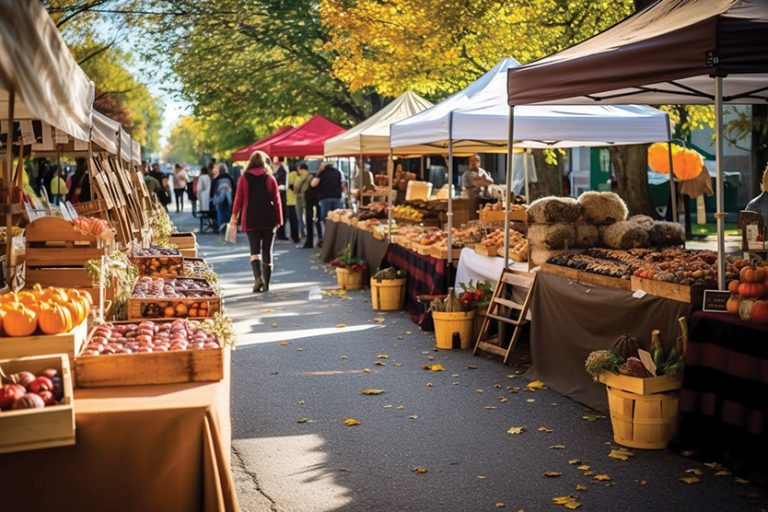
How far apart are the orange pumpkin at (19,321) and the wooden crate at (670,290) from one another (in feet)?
14.2

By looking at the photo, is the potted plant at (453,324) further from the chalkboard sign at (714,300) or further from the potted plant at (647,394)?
the chalkboard sign at (714,300)

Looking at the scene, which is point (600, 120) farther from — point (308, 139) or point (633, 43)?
point (308, 139)

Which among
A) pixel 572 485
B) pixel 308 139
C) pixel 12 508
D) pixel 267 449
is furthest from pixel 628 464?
pixel 308 139

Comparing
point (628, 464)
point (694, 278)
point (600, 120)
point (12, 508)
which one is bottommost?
point (628, 464)

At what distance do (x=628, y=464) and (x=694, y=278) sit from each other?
1497 mm

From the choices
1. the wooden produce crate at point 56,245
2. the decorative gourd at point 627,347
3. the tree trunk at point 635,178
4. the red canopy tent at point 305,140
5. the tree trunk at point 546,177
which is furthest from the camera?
the red canopy tent at point 305,140

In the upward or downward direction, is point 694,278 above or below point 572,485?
→ above

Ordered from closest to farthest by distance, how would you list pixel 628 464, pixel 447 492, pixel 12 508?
pixel 12 508
pixel 447 492
pixel 628 464

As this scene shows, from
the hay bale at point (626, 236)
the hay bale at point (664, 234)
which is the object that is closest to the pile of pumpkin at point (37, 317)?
the hay bale at point (626, 236)

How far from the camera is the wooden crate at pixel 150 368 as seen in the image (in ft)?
16.5

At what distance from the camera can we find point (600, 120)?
37.3 ft

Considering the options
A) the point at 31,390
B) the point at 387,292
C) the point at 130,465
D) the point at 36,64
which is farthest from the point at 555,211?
the point at 36,64

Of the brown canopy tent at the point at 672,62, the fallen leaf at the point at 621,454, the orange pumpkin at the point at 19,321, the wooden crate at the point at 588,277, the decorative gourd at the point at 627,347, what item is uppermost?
the brown canopy tent at the point at 672,62

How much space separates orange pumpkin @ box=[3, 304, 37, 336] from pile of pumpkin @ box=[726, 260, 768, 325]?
4.20m
